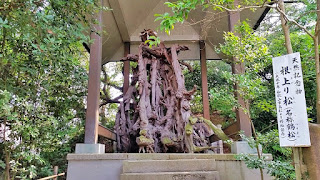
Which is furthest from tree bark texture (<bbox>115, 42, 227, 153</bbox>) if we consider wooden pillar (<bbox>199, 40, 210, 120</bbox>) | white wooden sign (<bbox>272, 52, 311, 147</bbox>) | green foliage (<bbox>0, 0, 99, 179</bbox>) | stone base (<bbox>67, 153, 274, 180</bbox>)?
white wooden sign (<bbox>272, 52, 311, 147</bbox>)

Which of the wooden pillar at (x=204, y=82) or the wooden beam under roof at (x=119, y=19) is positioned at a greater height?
the wooden beam under roof at (x=119, y=19)

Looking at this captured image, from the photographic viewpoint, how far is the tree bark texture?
14.3 ft

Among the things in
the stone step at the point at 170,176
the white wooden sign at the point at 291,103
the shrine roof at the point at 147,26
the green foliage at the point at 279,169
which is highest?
the shrine roof at the point at 147,26

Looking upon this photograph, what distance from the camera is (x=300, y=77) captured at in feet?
6.31

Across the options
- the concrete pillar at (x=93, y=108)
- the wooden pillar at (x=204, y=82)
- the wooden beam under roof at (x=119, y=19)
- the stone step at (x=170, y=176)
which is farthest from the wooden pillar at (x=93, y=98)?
the wooden pillar at (x=204, y=82)

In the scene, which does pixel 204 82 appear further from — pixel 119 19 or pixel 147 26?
pixel 119 19

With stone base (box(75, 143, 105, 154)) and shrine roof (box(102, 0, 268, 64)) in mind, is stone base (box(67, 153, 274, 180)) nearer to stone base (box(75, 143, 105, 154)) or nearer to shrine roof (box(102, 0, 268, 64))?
stone base (box(75, 143, 105, 154))

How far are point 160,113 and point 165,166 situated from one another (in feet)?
7.61

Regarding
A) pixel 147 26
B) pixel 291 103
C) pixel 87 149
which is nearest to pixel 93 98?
pixel 87 149

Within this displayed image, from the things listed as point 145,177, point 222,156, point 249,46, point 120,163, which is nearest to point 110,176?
point 120,163

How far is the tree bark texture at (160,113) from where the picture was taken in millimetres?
4356

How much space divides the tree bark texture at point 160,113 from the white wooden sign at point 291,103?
2.18 meters

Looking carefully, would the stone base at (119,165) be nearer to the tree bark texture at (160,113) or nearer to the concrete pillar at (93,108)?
the concrete pillar at (93,108)

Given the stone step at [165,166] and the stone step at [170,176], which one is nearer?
the stone step at [170,176]
